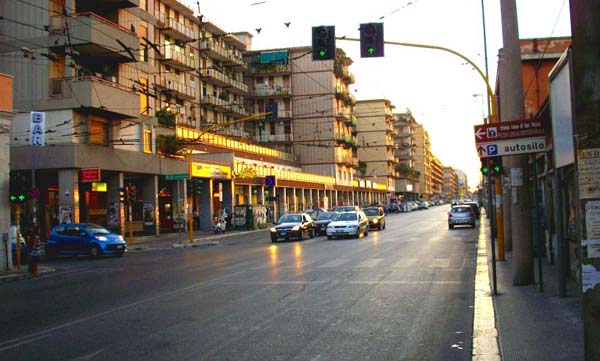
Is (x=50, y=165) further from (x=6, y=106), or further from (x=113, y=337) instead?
(x=113, y=337)

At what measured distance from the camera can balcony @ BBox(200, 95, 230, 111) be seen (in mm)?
62938

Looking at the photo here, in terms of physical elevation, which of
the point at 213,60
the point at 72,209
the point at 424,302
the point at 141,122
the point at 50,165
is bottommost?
the point at 424,302

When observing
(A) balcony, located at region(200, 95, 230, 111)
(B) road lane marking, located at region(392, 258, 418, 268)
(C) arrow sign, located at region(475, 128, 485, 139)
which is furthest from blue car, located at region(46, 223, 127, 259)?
(A) balcony, located at region(200, 95, 230, 111)

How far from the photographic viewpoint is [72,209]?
107 feet

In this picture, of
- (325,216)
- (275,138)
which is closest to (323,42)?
(325,216)

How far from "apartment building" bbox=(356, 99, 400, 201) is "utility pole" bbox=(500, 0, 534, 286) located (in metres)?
110

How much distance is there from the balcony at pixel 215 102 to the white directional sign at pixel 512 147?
54141 mm

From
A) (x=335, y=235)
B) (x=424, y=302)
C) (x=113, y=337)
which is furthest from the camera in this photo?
(x=335, y=235)

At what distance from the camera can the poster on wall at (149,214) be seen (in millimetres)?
41000

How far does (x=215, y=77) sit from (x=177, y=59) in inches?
416

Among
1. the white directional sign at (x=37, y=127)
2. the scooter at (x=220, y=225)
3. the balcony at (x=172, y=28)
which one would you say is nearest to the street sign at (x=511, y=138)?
the white directional sign at (x=37, y=127)

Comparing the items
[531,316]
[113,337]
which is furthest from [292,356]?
[531,316]

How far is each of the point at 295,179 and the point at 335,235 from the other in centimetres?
3655

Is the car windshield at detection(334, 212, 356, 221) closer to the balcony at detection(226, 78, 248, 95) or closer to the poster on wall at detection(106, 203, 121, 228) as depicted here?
the poster on wall at detection(106, 203, 121, 228)
